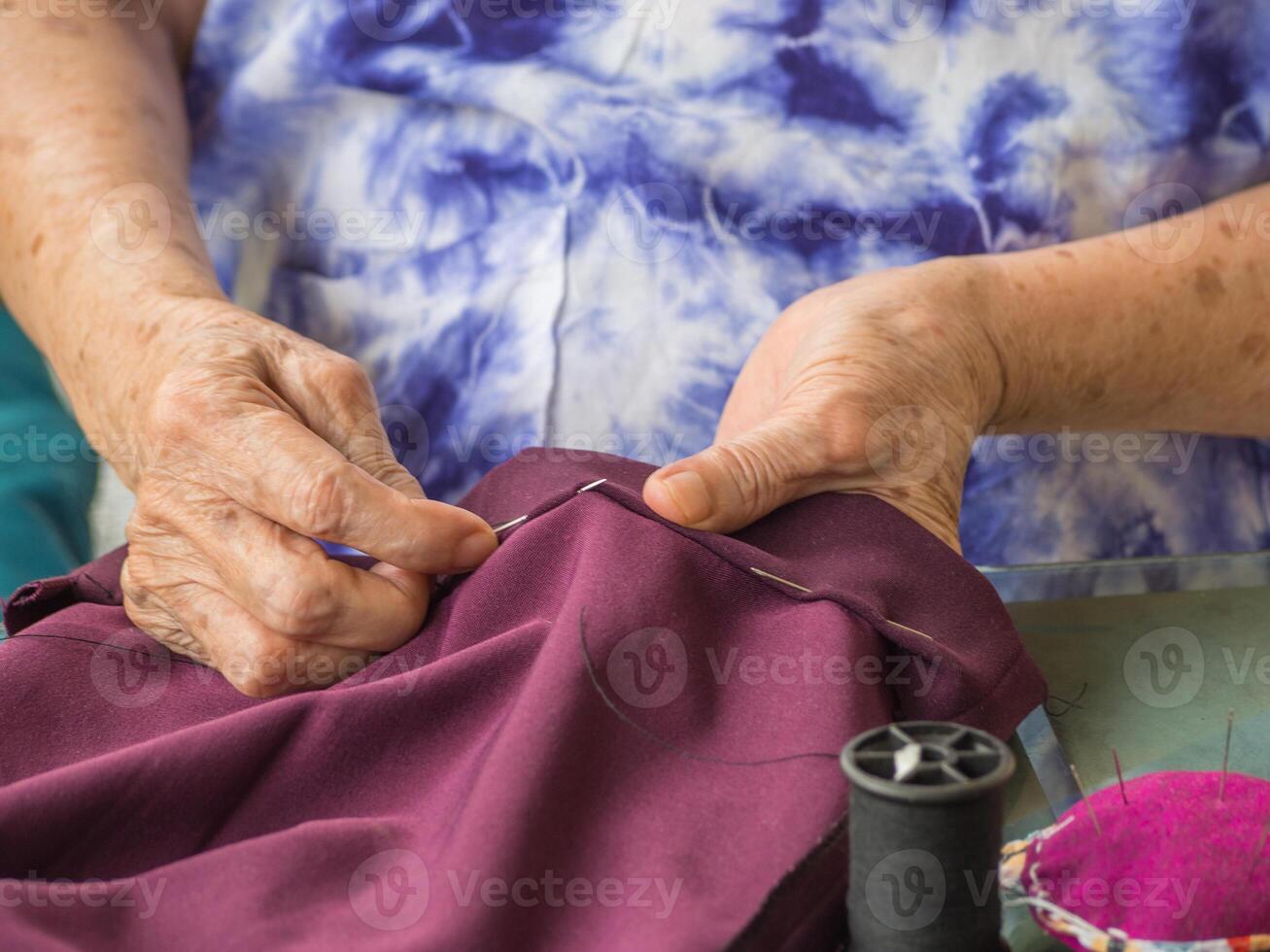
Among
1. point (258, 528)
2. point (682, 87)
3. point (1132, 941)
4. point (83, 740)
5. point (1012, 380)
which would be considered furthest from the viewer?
point (682, 87)

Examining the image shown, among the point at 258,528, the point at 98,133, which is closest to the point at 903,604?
the point at 258,528

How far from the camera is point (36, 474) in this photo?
44.0 inches

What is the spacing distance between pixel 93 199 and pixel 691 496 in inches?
25.8

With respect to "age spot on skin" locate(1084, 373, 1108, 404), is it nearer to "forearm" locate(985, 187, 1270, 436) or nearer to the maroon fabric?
"forearm" locate(985, 187, 1270, 436)

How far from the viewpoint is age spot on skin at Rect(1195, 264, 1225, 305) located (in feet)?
3.22

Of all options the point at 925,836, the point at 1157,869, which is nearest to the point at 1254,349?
the point at 1157,869

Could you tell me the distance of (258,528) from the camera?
0.77 meters

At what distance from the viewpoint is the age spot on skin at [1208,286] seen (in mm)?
982

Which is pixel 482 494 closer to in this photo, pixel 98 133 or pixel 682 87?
pixel 682 87

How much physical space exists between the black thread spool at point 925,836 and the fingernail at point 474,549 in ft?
1.10

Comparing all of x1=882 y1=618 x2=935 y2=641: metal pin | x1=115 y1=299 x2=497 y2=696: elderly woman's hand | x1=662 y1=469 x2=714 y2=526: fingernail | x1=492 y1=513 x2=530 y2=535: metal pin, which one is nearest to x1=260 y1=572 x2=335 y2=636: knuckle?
x1=115 y1=299 x2=497 y2=696: elderly woman's hand

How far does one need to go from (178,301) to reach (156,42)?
1.23 feet

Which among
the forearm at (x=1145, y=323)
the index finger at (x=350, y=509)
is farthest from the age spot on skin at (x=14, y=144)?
the forearm at (x=1145, y=323)

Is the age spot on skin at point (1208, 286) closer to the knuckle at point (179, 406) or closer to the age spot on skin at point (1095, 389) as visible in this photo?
the age spot on skin at point (1095, 389)
